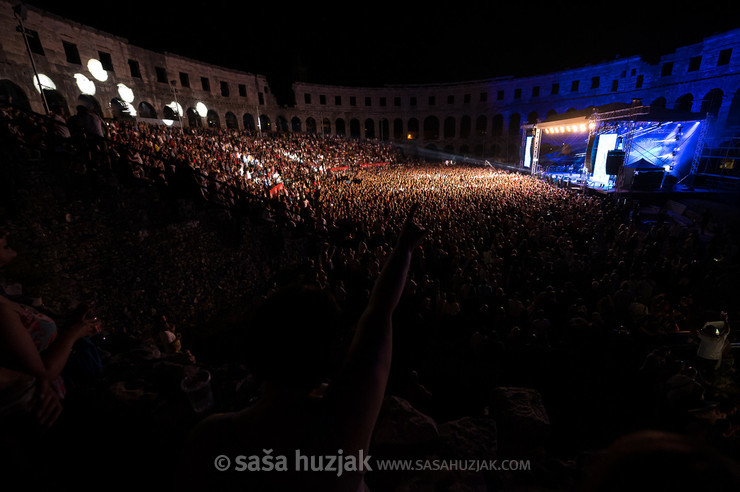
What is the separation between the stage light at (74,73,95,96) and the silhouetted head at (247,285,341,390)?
102ft

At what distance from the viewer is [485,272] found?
23.9 ft

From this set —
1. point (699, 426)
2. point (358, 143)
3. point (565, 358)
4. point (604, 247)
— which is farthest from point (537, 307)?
point (358, 143)

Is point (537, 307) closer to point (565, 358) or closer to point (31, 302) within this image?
point (565, 358)

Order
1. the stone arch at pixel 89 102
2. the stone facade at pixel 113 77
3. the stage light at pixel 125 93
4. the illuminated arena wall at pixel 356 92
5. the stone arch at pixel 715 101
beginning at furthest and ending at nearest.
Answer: the stone arch at pixel 715 101 → the stage light at pixel 125 93 → the stone arch at pixel 89 102 → the illuminated arena wall at pixel 356 92 → the stone facade at pixel 113 77

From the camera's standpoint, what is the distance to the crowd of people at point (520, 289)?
4.69 m

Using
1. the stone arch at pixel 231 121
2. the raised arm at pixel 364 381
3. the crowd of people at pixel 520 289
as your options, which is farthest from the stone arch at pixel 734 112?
the stone arch at pixel 231 121

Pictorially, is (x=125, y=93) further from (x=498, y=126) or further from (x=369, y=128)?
(x=498, y=126)

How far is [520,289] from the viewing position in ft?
24.5

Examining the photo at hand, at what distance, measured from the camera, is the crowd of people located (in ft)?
15.4

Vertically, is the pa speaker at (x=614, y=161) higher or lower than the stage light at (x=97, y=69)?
lower

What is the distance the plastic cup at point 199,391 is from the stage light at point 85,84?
29413 mm

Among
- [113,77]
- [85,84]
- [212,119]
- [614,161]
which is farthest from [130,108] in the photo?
[614,161]

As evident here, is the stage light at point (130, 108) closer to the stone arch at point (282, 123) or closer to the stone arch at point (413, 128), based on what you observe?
the stone arch at point (282, 123)

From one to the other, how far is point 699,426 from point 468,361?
2.78m
